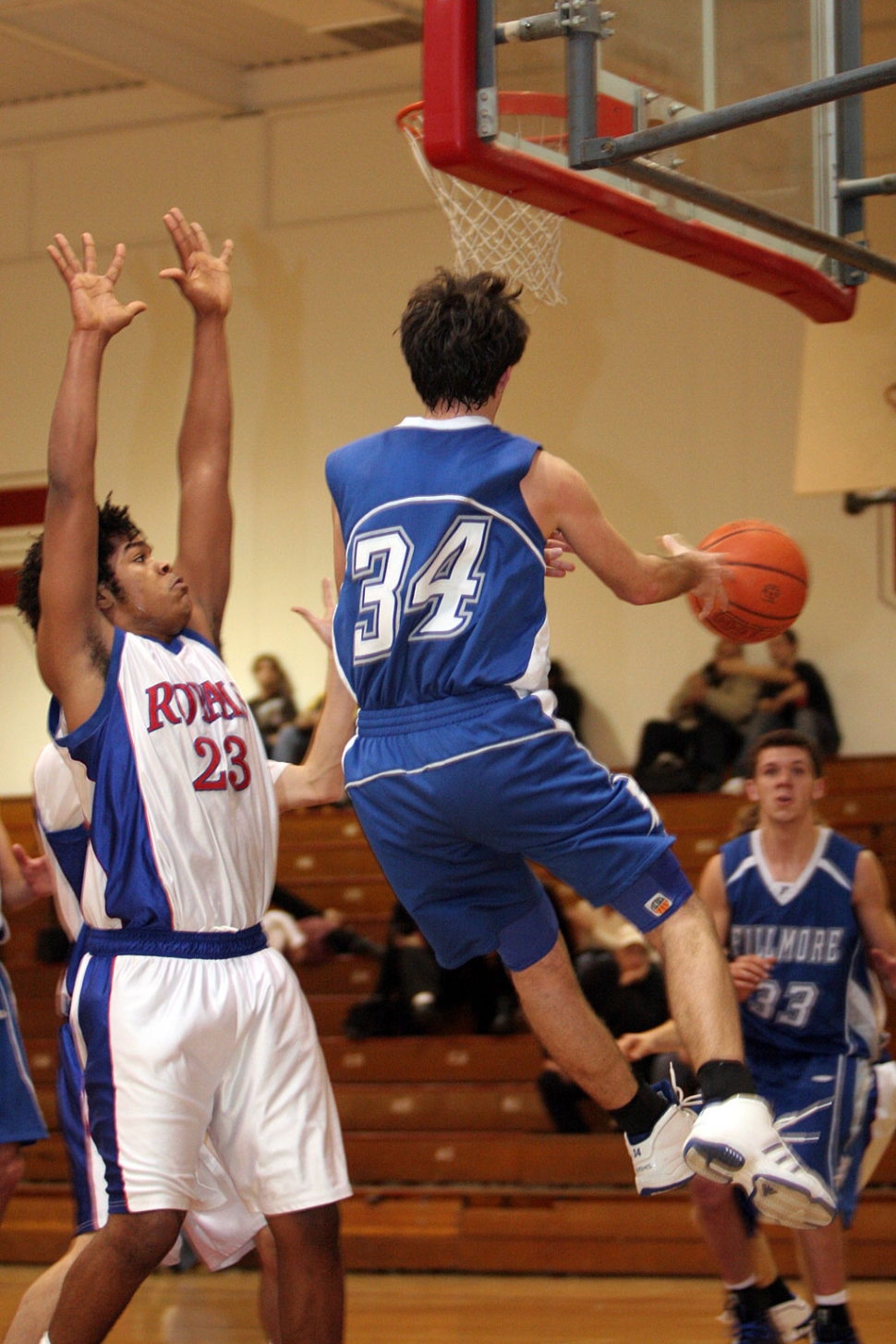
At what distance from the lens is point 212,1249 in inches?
147

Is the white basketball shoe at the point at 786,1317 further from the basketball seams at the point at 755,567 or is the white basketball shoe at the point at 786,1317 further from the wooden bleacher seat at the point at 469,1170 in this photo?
the basketball seams at the point at 755,567

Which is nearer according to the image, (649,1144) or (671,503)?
(649,1144)

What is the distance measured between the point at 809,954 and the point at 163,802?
2402 mm

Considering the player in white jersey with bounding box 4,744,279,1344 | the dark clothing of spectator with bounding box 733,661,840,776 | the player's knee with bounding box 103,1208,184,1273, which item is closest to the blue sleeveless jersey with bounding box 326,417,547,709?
the player in white jersey with bounding box 4,744,279,1344

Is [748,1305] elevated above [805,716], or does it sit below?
below

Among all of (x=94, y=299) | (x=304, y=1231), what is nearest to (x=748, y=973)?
(x=304, y=1231)

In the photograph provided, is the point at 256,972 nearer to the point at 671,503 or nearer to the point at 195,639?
the point at 195,639

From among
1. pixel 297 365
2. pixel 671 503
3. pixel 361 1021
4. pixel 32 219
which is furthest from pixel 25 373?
pixel 361 1021

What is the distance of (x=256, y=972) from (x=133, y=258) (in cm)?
1110

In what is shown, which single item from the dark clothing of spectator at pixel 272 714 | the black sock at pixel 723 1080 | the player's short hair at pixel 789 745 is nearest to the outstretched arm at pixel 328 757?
the black sock at pixel 723 1080

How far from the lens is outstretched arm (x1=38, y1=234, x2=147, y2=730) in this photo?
350cm

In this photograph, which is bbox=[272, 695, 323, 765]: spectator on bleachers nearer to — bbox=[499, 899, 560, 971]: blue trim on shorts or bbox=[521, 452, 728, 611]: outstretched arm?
bbox=[499, 899, 560, 971]: blue trim on shorts

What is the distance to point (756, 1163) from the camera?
3.01 metres

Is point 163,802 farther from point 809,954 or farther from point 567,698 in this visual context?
point 567,698
